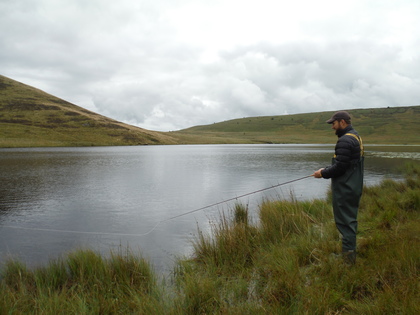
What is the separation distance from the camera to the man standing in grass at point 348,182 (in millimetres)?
5199

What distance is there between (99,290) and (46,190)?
1421 cm

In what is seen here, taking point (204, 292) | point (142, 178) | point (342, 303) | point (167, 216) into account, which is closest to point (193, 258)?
point (204, 292)

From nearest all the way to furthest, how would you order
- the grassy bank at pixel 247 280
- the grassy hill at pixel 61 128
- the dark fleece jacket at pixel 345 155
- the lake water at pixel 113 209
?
the grassy bank at pixel 247 280, the dark fleece jacket at pixel 345 155, the lake water at pixel 113 209, the grassy hill at pixel 61 128

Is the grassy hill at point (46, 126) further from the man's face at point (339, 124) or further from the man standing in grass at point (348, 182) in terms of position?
the man standing in grass at point (348, 182)

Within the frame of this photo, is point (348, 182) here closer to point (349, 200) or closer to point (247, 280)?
point (349, 200)

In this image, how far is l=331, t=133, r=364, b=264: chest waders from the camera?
17.3 ft

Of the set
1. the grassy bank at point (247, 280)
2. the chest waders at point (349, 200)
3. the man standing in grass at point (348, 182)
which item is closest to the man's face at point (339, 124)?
the man standing in grass at point (348, 182)

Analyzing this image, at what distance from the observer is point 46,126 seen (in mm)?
85938

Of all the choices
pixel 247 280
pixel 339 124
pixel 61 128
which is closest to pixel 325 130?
pixel 61 128

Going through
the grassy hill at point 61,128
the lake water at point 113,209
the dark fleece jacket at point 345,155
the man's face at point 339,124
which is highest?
the grassy hill at point 61,128

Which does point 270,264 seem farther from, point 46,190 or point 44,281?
point 46,190

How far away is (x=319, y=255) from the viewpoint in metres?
5.63

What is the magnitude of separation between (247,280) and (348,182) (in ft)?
8.02

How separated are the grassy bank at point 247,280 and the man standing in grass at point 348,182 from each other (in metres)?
0.40
